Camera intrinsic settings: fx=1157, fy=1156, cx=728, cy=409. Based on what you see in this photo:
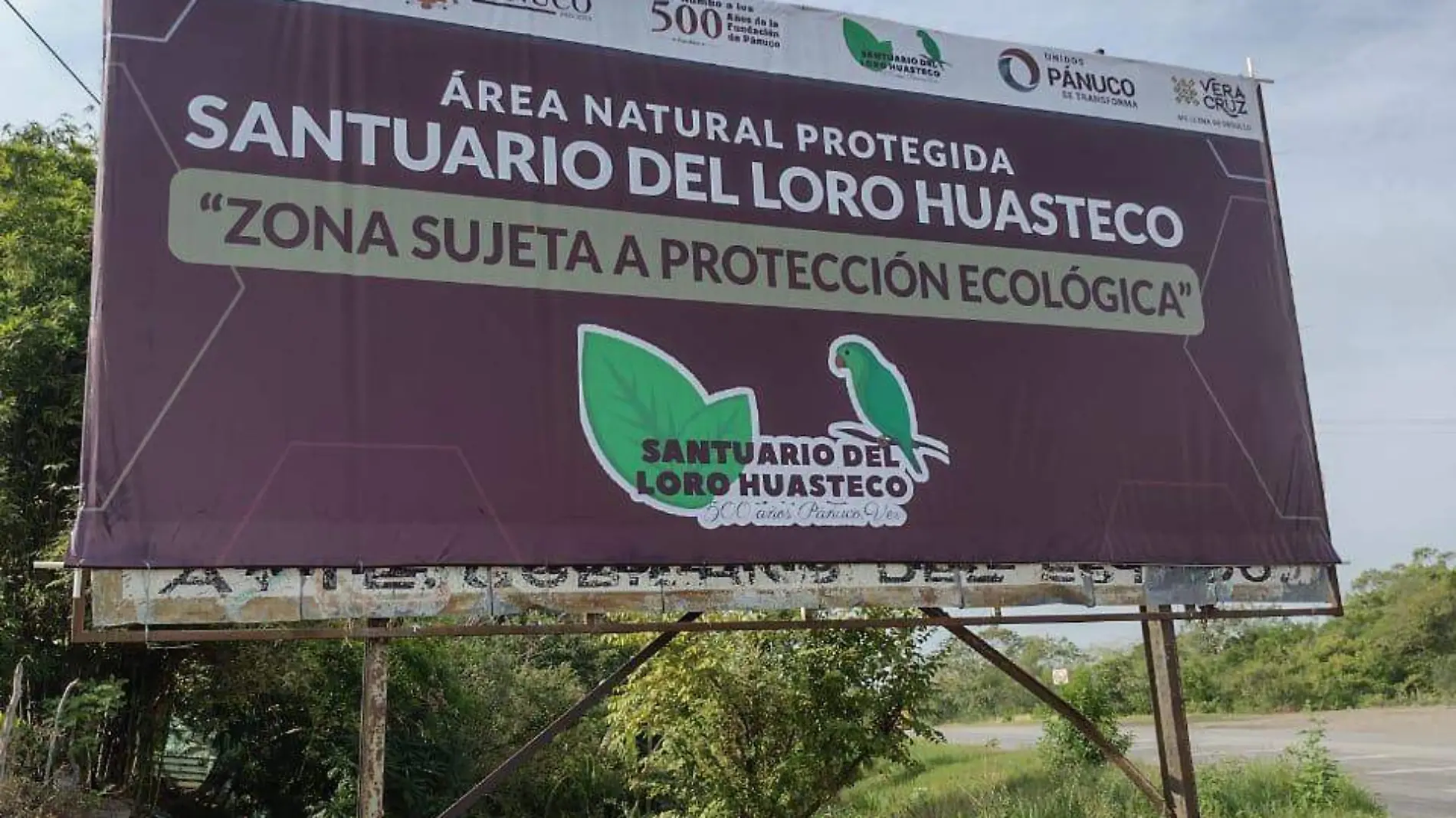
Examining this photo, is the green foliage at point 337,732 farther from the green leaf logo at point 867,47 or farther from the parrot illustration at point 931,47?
the parrot illustration at point 931,47

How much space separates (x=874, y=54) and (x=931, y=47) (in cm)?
41

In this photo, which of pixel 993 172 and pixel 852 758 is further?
pixel 852 758

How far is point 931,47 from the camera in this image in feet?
24.4

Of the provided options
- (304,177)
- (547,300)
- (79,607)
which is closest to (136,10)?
(304,177)

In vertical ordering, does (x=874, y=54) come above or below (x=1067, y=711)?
above

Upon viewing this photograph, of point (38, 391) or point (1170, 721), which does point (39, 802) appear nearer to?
point (38, 391)

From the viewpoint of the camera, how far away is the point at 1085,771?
13.5m

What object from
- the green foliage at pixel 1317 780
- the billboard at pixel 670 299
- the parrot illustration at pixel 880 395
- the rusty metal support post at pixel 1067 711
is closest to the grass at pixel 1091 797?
the green foliage at pixel 1317 780

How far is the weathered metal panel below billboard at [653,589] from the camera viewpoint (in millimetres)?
5145

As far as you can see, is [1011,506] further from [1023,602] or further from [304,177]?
[304,177]

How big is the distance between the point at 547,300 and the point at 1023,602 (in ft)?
10.2

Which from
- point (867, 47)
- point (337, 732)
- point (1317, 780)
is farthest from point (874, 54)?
point (1317, 780)

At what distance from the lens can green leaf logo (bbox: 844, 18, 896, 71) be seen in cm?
726

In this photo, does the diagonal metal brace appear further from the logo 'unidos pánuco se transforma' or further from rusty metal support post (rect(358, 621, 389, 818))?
the logo 'unidos pánuco se transforma'
